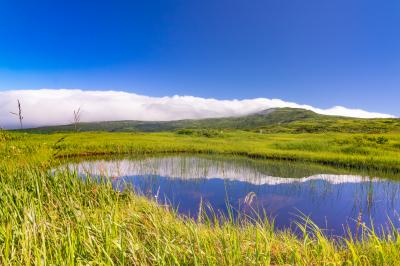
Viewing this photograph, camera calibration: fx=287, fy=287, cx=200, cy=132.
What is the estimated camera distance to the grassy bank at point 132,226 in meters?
4.27

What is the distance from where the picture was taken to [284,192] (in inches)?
639

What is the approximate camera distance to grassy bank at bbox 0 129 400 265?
427 cm

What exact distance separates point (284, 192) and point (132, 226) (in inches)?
463

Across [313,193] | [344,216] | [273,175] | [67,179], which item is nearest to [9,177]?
[67,179]

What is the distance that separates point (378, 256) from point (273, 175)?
1704cm

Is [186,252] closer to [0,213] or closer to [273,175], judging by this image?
[0,213]

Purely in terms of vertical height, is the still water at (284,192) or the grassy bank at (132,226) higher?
the grassy bank at (132,226)

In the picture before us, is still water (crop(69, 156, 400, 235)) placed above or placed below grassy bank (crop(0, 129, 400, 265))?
below

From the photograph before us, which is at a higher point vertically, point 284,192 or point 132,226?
point 132,226

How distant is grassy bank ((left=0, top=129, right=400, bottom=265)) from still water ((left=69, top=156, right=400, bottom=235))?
134 centimetres

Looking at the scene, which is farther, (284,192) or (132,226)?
(284,192)

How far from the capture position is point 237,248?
4.47 metres

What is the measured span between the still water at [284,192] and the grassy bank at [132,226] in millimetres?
1343

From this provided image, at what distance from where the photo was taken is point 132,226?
636 centimetres
